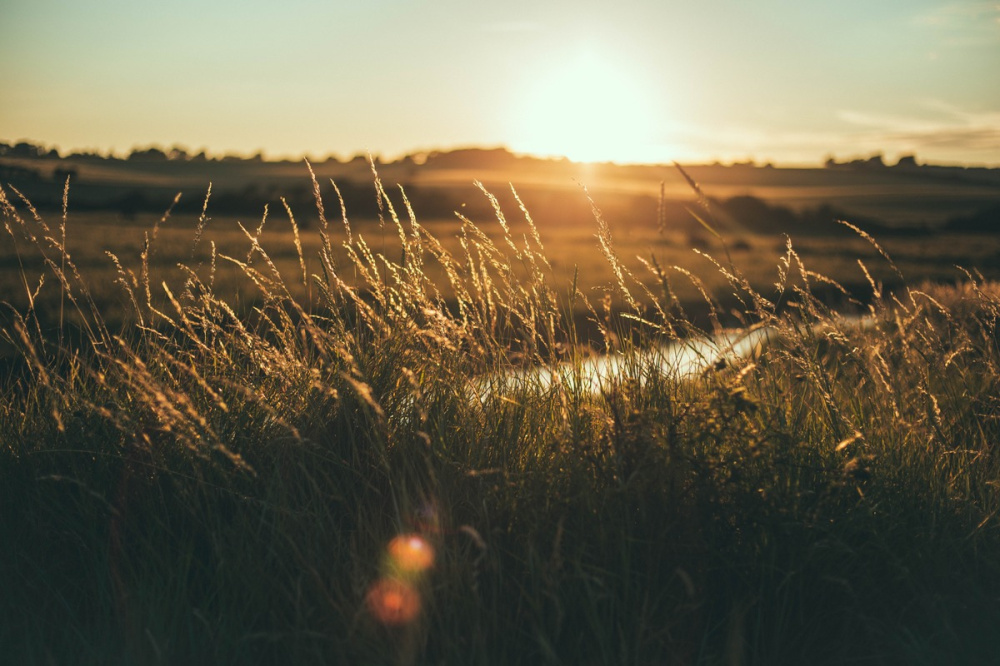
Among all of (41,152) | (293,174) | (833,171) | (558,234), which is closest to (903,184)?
(833,171)

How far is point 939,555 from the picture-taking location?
287 centimetres

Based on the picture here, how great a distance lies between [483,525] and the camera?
2789mm

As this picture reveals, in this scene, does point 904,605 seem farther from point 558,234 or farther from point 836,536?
point 558,234

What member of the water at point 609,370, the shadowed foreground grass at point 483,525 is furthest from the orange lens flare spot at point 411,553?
the water at point 609,370

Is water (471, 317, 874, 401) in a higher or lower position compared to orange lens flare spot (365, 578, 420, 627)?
higher

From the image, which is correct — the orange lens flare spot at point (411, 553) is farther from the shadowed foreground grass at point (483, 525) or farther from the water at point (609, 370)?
the water at point (609, 370)

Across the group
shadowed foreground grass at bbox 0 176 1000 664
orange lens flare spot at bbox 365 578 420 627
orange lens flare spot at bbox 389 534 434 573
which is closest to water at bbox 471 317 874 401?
shadowed foreground grass at bbox 0 176 1000 664

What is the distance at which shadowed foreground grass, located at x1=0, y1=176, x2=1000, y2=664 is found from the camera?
251 centimetres

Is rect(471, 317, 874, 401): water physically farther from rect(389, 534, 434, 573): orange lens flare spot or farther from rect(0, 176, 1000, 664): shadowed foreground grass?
rect(389, 534, 434, 573): orange lens flare spot

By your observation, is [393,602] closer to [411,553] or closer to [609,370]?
[411,553]

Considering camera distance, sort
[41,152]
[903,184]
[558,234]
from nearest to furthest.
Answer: [41,152], [558,234], [903,184]

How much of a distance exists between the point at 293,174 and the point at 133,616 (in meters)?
63.4

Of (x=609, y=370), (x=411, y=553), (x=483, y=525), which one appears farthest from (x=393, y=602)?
(x=609, y=370)

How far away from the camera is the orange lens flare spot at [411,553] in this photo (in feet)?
8.55
